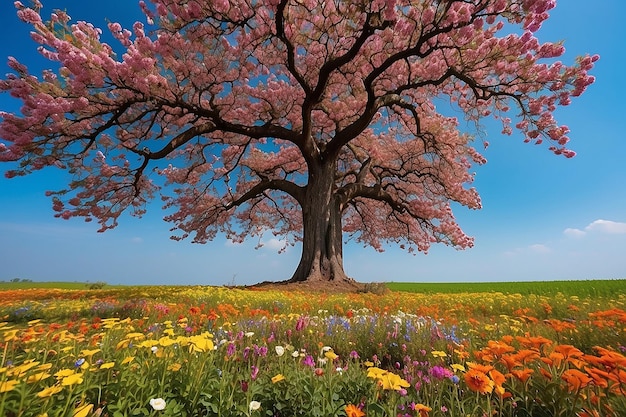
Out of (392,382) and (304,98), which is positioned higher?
(304,98)

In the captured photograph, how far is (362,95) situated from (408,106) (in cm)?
242

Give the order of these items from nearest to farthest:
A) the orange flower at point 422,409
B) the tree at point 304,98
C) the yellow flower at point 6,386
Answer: the yellow flower at point 6,386 < the orange flower at point 422,409 < the tree at point 304,98

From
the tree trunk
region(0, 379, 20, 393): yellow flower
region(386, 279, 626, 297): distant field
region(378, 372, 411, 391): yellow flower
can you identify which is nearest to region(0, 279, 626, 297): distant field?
region(386, 279, 626, 297): distant field

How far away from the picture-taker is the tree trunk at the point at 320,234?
16625mm

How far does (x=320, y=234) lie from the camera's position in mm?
16859

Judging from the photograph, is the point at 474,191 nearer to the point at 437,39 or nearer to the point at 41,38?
the point at 437,39

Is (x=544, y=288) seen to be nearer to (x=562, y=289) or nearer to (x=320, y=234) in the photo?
(x=562, y=289)

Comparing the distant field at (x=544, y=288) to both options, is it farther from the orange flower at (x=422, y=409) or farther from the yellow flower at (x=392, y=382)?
the yellow flower at (x=392, y=382)

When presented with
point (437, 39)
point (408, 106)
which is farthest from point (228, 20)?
point (408, 106)

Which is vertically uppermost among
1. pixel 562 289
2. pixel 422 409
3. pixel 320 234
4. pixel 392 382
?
pixel 320 234

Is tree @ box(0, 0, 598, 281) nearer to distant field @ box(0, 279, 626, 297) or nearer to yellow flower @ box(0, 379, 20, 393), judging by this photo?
distant field @ box(0, 279, 626, 297)

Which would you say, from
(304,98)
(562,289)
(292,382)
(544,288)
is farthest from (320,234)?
(292,382)

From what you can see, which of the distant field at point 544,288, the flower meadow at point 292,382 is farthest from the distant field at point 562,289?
the flower meadow at point 292,382

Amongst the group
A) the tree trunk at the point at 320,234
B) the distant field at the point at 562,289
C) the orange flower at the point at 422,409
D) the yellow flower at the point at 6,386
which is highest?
the tree trunk at the point at 320,234
